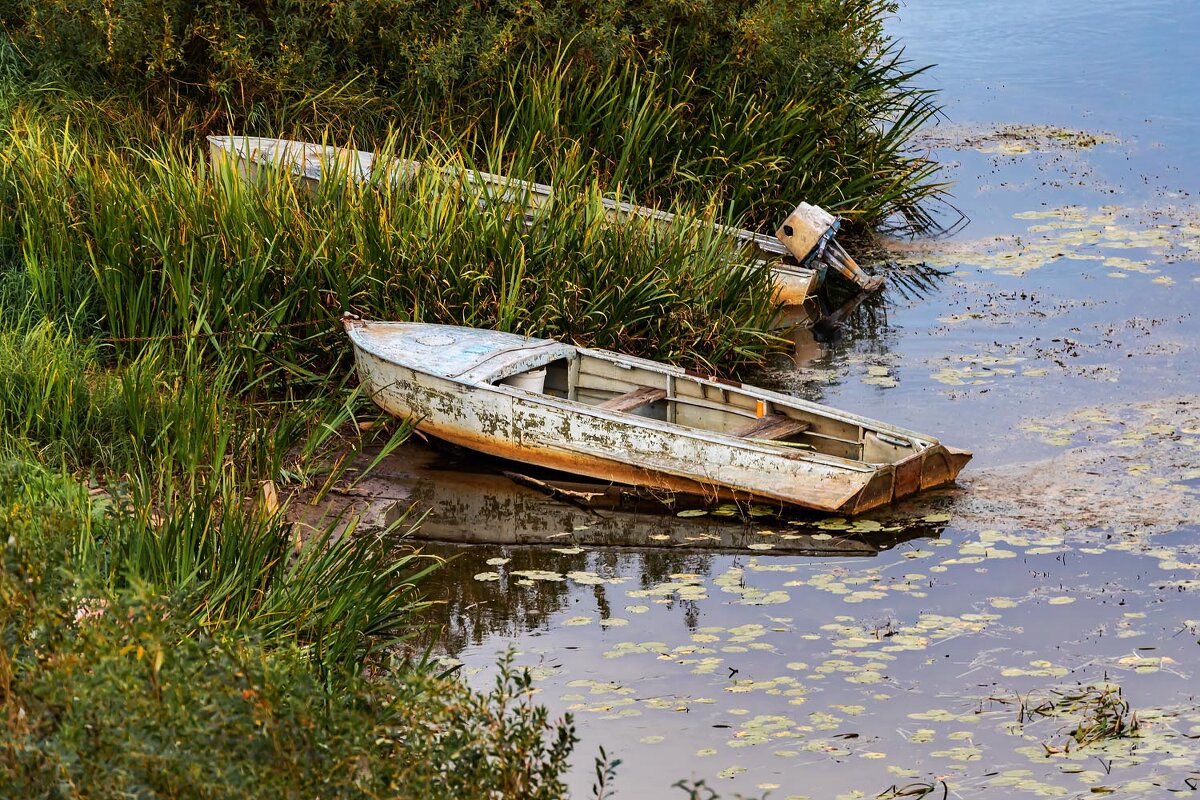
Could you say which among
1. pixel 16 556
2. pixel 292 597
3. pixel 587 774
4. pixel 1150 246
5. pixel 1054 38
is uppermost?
pixel 1054 38

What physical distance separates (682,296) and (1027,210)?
6852 millimetres

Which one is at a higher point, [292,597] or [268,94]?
[268,94]

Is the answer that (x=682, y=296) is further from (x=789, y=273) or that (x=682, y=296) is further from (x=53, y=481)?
(x=53, y=481)

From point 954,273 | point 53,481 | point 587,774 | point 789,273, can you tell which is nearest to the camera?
point 587,774

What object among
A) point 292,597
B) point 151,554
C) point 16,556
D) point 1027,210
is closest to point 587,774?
point 292,597

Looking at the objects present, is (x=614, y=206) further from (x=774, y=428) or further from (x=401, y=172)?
(x=774, y=428)

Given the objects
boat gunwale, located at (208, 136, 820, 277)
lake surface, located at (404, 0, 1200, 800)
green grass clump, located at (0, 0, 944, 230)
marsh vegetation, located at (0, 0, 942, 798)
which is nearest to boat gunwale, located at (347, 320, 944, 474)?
lake surface, located at (404, 0, 1200, 800)

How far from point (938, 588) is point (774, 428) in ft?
6.45

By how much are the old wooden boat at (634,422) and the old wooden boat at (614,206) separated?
165 cm

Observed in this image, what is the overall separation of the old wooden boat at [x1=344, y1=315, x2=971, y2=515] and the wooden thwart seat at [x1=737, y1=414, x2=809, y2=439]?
0.01 metres

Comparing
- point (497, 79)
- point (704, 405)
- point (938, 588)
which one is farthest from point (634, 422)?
point (497, 79)

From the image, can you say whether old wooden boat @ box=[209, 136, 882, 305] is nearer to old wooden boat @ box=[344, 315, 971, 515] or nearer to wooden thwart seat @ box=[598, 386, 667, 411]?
old wooden boat @ box=[344, 315, 971, 515]

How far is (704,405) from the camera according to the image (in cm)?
1016

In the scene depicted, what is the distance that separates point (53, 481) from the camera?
7.12 metres
